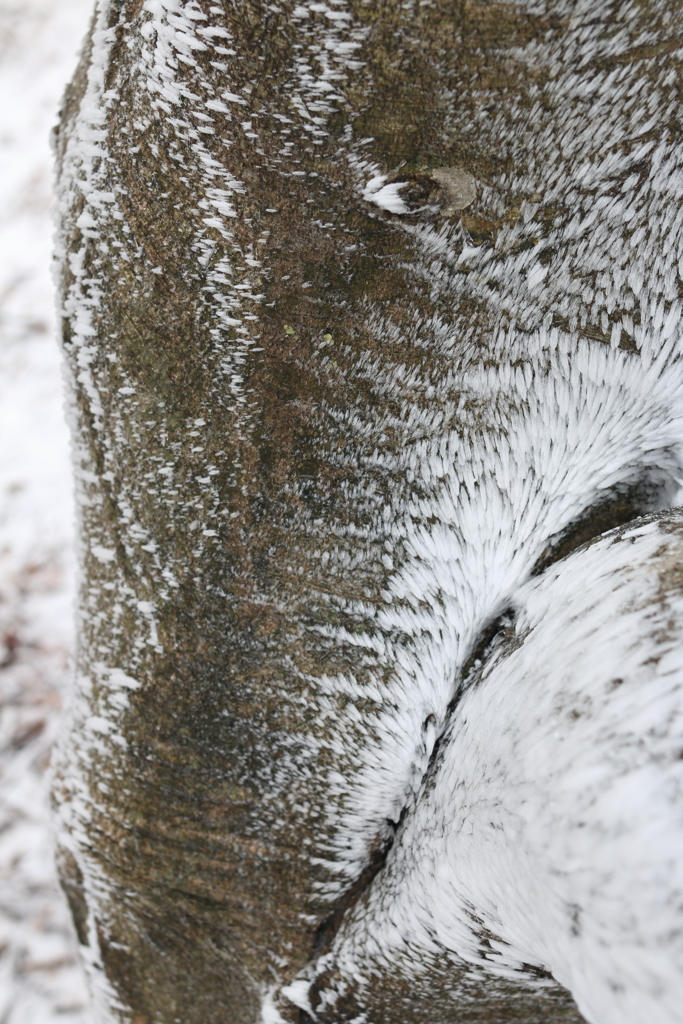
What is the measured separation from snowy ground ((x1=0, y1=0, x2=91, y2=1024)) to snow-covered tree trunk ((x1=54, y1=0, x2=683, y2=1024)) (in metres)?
0.75

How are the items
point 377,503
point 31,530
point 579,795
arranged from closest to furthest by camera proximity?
1. point 579,795
2. point 377,503
3. point 31,530

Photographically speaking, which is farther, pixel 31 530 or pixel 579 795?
pixel 31 530

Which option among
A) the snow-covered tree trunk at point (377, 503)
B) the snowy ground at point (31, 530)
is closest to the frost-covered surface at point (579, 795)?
the snow-covered tree trunk at point (377, 503)

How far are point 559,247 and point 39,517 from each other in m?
2.73

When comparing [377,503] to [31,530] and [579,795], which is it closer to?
[579,795]

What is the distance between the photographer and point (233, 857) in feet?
3.10

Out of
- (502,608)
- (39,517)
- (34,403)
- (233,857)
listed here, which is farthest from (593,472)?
(34,403)

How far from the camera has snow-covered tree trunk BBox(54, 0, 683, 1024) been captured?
1.94 feet

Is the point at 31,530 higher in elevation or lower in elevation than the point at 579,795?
higher

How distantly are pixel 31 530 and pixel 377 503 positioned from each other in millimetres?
2508

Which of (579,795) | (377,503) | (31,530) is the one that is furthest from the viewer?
(31,530)

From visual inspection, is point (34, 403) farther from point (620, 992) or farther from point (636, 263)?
point (620, 992)

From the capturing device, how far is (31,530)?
9.58 ft

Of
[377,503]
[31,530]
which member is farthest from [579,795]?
[31,530]
